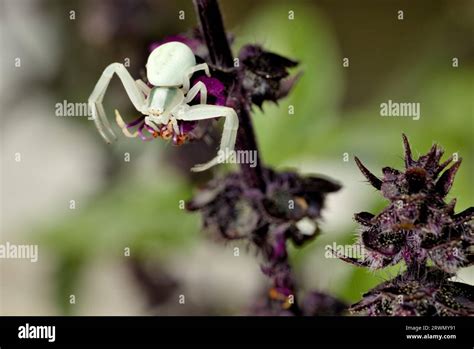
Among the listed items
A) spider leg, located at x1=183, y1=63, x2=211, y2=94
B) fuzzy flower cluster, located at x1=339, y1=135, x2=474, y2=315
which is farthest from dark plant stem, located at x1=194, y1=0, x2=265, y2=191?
fuzzy flower cluster, located at x1=339, y1=135, x2=474, y2=315

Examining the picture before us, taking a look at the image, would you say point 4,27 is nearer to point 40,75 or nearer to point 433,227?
point 40,75

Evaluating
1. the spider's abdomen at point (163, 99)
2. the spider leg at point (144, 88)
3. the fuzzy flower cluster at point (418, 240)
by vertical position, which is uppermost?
the spider leg at point (144, 88)

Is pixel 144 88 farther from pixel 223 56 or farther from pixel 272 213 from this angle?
pixel 272 213

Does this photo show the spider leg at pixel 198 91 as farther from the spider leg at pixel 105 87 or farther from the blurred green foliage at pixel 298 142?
the blurred green foliage at pixel 298 142

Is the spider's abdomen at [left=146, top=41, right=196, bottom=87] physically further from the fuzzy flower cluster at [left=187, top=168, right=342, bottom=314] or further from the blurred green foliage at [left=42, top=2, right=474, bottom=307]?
the blurred green foliage at [left=42, top=2, right=474, bottom=307]

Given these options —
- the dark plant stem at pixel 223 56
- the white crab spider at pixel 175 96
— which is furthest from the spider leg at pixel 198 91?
the dark plant stem at pixel 223 56

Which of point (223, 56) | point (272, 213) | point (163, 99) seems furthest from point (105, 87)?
point (272, 213)
